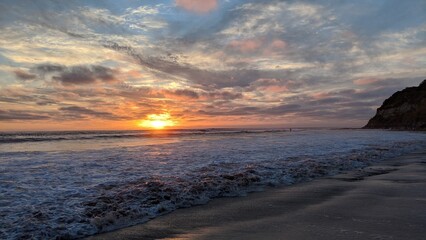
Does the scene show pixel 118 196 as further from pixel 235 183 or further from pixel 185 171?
pixel 185 171

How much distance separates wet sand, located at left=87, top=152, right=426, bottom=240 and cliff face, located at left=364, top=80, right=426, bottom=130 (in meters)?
87.5

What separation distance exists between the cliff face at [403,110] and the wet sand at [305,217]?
8750 cm

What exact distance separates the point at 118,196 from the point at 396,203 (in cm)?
663

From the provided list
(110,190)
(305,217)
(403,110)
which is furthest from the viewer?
(403,110)

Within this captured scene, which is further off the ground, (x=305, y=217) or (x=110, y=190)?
(x=110, y=190)

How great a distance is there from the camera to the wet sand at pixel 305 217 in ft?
17.8

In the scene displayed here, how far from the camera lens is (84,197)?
796 centimetres

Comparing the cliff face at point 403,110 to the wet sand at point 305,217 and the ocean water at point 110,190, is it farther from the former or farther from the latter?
the wet sand at point 305,217

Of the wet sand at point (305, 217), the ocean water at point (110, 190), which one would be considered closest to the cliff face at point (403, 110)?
the ocean water at point (110, 190)

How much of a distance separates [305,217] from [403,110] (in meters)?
113

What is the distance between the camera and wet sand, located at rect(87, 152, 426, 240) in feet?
17.8

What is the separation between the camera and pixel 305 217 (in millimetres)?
6363

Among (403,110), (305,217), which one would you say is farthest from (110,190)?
(403,110)

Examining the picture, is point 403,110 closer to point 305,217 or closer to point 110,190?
point 305,217
